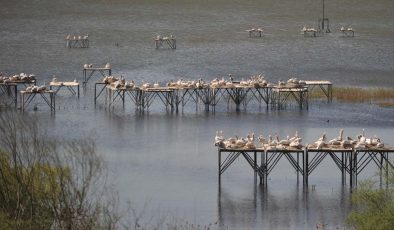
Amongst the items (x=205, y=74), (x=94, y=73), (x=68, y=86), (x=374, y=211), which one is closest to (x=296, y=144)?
(x=374, y=211)

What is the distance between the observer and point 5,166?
3350 centimetres

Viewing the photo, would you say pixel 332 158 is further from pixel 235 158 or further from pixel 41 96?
pixel 41 96

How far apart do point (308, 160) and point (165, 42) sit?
6086 centimetres

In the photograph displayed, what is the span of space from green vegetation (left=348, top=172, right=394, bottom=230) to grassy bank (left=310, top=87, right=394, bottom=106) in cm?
2772

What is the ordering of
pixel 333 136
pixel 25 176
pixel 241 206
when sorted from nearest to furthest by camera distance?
pixel 25 176 < pixel 241 206 < pixel 333 136

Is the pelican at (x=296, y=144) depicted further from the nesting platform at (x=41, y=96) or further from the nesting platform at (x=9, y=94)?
the nesting platform at (x=9, y=94)

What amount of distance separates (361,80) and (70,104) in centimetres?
2191

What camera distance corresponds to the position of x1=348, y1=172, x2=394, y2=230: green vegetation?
3394 cm

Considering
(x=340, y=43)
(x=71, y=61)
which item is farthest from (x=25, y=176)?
(x=340, y=43)

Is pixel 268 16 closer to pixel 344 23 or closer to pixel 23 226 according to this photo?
pixel 344 23

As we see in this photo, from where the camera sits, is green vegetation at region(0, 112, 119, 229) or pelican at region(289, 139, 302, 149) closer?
green vegetation at region(0, 112, 119, 229)

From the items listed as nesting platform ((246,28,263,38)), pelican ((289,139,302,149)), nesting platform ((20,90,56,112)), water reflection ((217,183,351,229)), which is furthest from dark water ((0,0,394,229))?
pelican ((289,139,302,149))

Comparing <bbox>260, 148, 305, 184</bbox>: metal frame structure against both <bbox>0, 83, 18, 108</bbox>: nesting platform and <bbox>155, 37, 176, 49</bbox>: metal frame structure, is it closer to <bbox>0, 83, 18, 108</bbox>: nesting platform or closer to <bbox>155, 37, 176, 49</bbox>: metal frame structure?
<bbox>0, 83, 18, 108</bbox>: nesting platform

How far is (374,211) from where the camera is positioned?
119 feet
